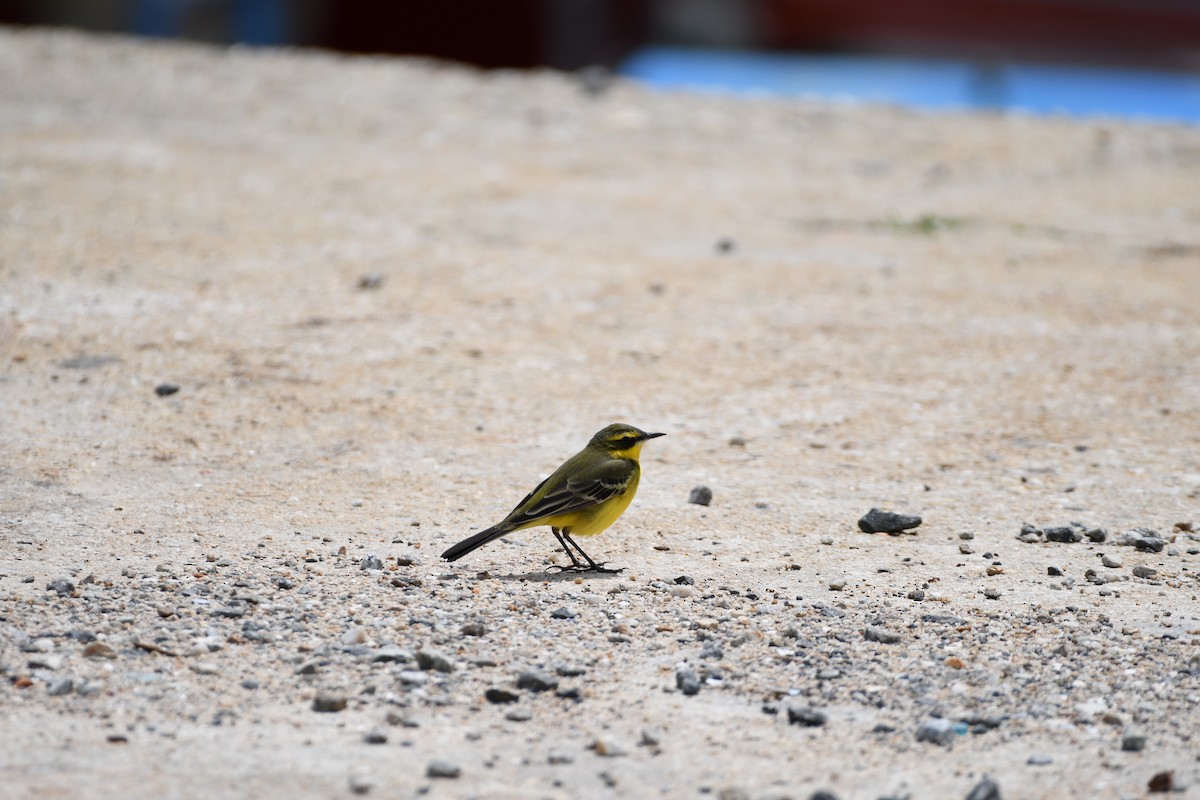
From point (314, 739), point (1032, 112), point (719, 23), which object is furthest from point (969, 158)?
point (719, 23)

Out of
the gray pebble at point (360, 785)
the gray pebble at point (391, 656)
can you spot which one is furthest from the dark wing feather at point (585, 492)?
the gray pebble at point (360, 785)

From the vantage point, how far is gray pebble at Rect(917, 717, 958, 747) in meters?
4.66

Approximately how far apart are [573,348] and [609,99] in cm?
750

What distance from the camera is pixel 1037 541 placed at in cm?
659

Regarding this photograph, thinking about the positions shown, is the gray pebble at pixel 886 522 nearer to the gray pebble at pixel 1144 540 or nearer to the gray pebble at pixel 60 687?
the gray pebble at pixel 1144 540

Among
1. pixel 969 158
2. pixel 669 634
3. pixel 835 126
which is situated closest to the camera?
pixel 669 634

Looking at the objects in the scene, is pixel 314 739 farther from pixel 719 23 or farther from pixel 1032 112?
pixel 719 23

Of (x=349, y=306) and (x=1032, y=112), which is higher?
(x=1032, y=112)

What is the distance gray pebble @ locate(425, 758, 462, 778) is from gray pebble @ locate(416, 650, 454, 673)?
689mm

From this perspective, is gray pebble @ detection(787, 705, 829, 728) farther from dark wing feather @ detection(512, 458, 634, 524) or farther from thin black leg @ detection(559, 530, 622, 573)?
dark wing feather @ detection(512, 458, 634, 524)

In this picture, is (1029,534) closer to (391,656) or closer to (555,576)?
(555,576)

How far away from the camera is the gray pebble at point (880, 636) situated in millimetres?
5445

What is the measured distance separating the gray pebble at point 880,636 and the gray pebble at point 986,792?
120 centimetres

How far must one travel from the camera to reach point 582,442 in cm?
772
